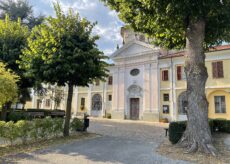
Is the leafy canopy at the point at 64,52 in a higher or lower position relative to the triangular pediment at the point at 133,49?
lower

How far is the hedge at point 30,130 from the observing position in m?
7.21

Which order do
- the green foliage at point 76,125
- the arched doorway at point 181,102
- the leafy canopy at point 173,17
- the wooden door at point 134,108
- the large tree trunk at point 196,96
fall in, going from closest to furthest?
the leafy canopy at point 173,17, the large tree trunk at point 196,96, the green foliage at point 76,125, the arched doorway at point 181,102, the wooden door at point 134,108

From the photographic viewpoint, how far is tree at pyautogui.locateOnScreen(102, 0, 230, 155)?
275 inches

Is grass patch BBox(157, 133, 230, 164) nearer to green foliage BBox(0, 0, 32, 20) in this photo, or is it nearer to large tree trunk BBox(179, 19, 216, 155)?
large tree trunk BBox(179, 19, 216, 155)

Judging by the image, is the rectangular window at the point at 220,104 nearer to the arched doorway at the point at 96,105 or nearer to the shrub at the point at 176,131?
the shrub at the point at 176,131

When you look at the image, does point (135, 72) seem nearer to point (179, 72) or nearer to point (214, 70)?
point (179, 72)

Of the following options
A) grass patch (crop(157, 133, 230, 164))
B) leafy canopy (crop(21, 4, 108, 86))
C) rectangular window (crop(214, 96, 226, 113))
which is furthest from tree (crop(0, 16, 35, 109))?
rectangular window (crop(214, 96, 226, 113))

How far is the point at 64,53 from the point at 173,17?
5.13 meters

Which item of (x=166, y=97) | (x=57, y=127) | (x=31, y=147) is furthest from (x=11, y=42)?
(x=166, y=97)

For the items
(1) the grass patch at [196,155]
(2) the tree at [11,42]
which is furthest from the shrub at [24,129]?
(2) the tree at [11,42]

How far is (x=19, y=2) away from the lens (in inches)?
742

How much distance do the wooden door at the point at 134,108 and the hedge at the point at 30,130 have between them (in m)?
14.4

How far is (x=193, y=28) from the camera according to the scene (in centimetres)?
793

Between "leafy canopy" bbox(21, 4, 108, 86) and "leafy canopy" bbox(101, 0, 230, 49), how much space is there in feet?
7.01
